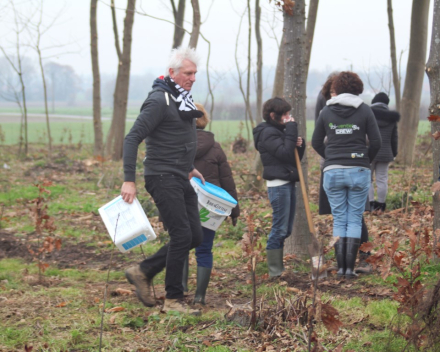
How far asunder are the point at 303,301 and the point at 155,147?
1660 millimetres

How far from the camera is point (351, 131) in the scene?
553 cm

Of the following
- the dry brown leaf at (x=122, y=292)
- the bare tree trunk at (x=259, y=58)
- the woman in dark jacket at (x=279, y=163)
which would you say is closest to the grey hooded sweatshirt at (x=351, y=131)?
the woman in dark jacket at (x=279, y=163)

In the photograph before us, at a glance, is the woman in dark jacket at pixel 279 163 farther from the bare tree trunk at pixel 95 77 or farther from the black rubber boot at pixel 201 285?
the bare tree trunk at pixel 95 77

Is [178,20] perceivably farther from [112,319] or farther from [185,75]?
[112,319]

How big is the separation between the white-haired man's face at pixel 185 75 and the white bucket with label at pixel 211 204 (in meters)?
0.89

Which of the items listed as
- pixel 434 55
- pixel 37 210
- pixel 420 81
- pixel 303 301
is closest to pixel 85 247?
pixel 37 210

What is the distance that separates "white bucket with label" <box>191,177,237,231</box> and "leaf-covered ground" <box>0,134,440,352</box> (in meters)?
0.66

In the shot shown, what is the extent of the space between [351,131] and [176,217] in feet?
6.67

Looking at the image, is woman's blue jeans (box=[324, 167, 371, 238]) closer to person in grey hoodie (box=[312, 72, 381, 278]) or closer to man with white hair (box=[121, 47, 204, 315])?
person in grey hoodie (box=[312, 72, 381, 278])

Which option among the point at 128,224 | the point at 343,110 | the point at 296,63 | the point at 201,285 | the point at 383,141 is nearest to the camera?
the point at 128,224

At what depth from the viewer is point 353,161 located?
5508mm

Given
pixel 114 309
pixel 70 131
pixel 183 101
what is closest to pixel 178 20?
pixel 70 131

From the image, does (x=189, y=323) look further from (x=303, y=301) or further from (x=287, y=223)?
(x=287, y=223)

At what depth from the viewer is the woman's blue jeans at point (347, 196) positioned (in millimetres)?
5539
